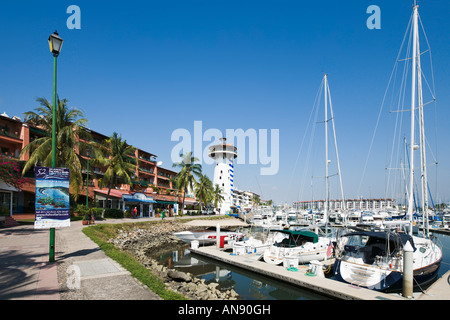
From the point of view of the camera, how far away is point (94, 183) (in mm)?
43656

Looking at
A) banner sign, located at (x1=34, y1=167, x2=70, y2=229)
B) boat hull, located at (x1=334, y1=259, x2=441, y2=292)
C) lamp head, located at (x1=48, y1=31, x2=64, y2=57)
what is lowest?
boat hull, located at (x1=334, y1=259, x2=441, y2=292)

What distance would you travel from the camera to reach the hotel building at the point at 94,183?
3189 cm

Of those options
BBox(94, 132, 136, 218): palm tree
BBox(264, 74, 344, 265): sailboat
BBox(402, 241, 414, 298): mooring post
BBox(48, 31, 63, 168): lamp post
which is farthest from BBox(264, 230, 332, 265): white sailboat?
BBox(94, 132, 136, 218): palm tree

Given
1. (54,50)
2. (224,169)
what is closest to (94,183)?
(54,50)

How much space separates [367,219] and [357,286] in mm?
45359

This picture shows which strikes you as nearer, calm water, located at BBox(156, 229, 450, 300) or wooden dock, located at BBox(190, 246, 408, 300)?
wooden dock, located at BBox(190, 246, 408, 300)

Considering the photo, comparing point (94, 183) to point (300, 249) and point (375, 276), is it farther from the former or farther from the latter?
point (375, 276)

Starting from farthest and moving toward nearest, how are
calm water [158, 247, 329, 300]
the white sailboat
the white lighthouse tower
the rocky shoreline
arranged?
the white lighthouse tower, the white sailboat, calm water [158, 247, 329, 300], the rocky shoreline

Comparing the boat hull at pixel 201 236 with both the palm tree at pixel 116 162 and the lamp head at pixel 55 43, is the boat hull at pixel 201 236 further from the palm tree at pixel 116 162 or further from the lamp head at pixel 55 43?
the lamp head at pixel 55 43

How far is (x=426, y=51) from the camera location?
19453 mm

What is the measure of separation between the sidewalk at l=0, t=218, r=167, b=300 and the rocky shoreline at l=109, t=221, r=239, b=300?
2.43m

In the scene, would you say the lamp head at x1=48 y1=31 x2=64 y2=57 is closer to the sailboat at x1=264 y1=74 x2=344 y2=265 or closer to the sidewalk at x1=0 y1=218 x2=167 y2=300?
the sidewalk at x1=0 y1=218 x2=167 y2=300

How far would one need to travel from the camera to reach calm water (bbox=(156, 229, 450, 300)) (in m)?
13.7
